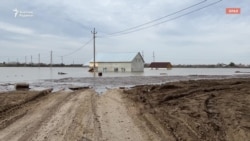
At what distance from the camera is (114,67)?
89125 millimetres

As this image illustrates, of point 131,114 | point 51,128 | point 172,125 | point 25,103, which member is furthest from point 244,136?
point 25,103

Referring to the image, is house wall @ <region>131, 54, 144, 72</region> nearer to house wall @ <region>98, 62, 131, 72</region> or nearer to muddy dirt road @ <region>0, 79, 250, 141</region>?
house wall @ <region>98, 62, 131, 72</region>

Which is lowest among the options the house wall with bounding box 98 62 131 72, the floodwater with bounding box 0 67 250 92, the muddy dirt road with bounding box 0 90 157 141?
the floodwater with bounding box 0 67 250 92

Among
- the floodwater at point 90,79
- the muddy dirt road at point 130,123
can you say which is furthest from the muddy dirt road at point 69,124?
the floodwater at point 90,79

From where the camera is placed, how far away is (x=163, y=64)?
134125 mm

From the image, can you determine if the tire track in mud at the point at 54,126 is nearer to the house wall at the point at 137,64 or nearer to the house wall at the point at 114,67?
the house wall at the point at 114,67

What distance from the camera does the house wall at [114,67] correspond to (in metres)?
87.7

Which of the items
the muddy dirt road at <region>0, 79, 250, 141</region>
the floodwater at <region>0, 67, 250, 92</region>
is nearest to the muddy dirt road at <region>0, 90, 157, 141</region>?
the muddy dirt road at <region>0, 79, 250, 141</region>

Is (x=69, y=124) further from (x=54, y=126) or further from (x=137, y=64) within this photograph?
(x=137, y=64)

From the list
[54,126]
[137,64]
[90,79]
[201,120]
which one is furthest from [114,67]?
[54,126]

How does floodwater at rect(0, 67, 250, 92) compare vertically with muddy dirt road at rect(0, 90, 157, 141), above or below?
below

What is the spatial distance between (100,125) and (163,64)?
415 ft

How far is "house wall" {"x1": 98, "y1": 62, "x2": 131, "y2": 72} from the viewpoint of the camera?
288 ft

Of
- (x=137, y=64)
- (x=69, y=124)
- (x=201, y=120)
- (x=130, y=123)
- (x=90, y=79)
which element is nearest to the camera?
(x=69, y=124)
